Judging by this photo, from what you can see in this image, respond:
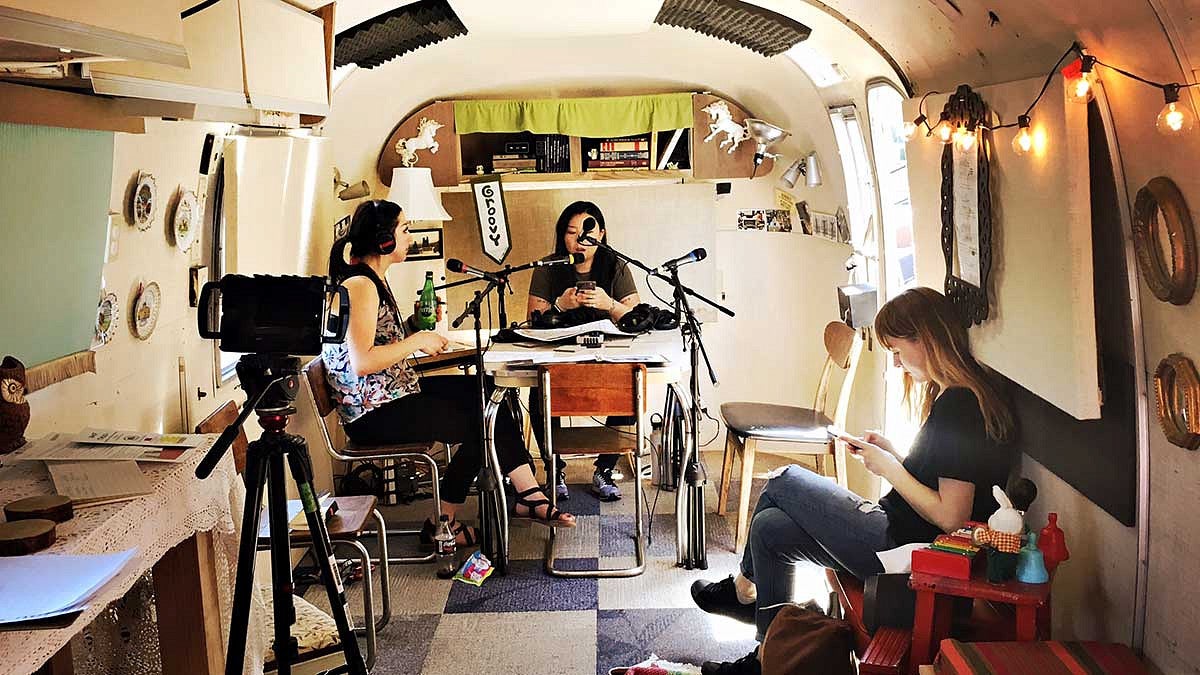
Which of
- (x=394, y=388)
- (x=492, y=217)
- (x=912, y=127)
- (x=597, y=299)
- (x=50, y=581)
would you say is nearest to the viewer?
(x=50, y=581)

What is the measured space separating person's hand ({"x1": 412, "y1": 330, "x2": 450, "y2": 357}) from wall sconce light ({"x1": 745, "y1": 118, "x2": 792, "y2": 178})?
1.99 meters

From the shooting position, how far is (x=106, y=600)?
5.34ft

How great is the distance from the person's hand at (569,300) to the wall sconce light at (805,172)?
121 cm

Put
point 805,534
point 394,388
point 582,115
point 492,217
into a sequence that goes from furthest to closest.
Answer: point 492,217 < point 582,115 < point 394,388 < point 805,534

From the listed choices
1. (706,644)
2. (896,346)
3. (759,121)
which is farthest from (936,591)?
(759,121)

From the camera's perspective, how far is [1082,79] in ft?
6.23

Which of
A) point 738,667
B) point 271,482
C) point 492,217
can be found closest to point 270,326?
point 271,482

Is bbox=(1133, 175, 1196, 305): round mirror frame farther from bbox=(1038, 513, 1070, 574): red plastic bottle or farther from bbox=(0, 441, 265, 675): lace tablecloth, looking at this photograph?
bbox=(0, 441, 265, 675): lace tablecloth

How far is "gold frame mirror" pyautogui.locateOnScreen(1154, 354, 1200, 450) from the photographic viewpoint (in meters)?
1.72

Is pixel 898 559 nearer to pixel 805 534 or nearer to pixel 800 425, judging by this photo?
pixel 805 534

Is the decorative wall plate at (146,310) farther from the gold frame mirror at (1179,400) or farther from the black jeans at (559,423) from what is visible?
the gold frame mirror at (1179,400)

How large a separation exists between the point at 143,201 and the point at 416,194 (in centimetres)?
233

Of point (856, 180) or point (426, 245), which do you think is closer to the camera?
point (856, 180)

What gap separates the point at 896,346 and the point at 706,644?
1.14 meters
